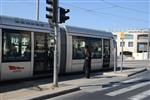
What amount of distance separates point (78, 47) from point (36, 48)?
4984 millimetres

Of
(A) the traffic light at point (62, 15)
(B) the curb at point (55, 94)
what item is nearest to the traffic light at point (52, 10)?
(A) the traffic light at point (62, 15)

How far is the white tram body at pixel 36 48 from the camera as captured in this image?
57.9 feet

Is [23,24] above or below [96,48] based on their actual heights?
above

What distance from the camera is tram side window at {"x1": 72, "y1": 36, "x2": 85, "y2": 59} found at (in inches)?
932

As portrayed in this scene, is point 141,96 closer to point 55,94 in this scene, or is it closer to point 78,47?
point 55,94

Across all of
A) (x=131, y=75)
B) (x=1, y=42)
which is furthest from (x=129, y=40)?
(x=1, y=42)

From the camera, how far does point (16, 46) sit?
1845cm

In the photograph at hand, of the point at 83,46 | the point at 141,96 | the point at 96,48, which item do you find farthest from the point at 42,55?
the point at 96,48

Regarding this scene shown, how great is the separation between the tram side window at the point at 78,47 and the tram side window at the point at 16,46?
490 cm

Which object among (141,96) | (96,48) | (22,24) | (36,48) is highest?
(22,24)

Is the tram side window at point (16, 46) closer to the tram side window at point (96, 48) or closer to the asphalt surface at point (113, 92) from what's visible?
the asphalt surface at point (113, 92)

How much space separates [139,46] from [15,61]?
417ft

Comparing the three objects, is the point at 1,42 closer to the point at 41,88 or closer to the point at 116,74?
the point at 41,88

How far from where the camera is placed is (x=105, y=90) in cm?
1706
